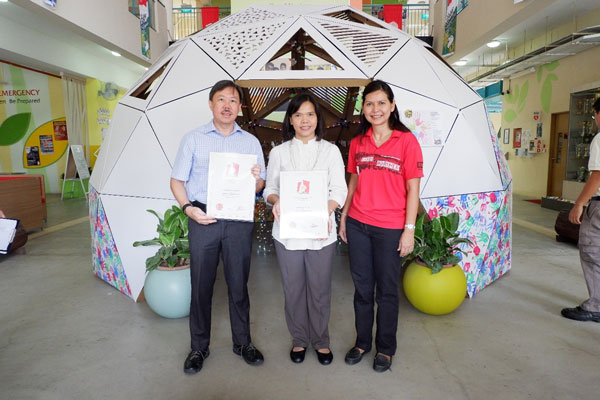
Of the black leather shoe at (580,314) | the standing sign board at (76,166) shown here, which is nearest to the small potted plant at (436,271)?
the black leather shoe at (580,314)

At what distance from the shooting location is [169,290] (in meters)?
3.04

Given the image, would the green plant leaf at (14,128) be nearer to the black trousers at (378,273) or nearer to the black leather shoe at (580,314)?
the black trousers at (378,273)

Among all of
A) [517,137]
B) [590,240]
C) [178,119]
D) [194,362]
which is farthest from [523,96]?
[194,362]

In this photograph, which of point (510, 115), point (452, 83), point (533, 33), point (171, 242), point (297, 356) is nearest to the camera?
point (297, 356)

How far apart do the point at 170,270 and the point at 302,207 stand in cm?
147

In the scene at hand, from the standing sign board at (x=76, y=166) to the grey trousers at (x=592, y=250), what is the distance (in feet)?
31.4

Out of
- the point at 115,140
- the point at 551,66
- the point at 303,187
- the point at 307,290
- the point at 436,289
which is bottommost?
the point at 436,289

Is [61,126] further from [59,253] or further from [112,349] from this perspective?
[112,349]

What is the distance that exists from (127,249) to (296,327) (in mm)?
1813

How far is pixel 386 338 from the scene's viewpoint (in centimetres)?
239

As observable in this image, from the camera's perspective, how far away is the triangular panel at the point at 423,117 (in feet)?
11.5

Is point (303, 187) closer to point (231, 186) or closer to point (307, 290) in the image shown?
point (231, 186)

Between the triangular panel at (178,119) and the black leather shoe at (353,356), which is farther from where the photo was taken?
the triangular panel at (178,119)

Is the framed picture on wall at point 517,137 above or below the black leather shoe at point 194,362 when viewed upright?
above
